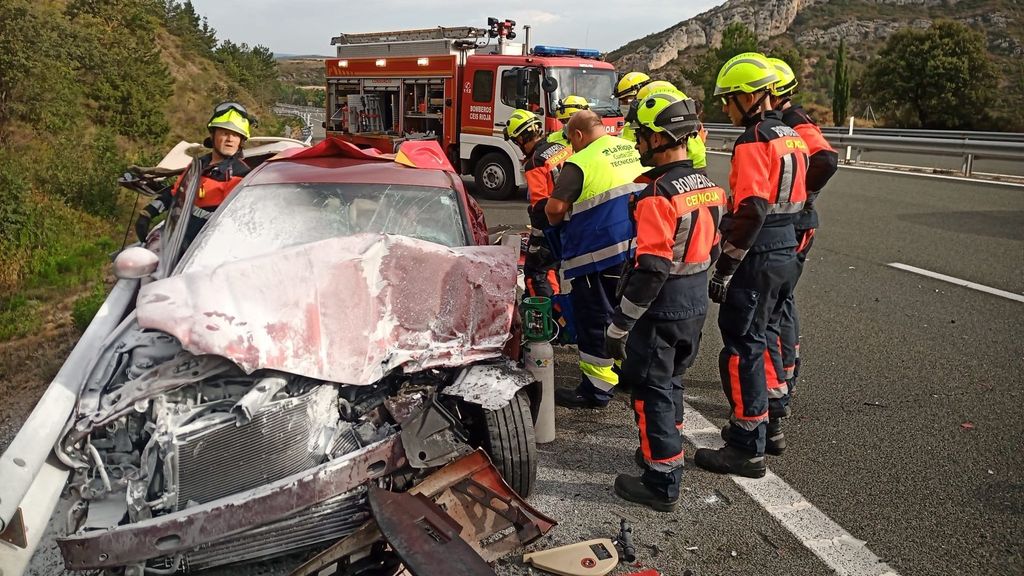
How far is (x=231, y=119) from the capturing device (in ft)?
16.8

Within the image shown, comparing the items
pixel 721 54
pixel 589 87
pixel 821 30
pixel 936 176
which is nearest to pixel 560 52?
pixel 589 87

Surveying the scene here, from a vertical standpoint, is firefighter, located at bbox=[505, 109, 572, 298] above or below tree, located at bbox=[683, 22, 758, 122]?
below

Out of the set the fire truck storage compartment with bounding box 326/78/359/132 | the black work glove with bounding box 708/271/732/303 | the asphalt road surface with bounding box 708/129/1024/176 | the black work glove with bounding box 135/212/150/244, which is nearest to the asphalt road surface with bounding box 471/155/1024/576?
the black work glove with bounding box 708/271/732/303

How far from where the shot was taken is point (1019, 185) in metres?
11.7

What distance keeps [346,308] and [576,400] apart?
6.46 ft

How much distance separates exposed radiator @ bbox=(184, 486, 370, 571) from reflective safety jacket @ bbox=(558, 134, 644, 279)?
2213 mm

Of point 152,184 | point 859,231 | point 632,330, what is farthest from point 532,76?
point 632,330

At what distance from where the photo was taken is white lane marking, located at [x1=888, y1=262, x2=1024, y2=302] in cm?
620

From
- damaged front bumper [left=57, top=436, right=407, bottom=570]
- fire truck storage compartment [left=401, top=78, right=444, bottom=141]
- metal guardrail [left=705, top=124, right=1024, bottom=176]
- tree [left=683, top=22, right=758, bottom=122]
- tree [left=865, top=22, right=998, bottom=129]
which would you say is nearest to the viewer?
damaged front bumper [left=57, top=436, right=407, bottom=570]

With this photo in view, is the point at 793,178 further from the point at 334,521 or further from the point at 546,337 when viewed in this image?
the point at 334,521

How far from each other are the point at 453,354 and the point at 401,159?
72.0 inches

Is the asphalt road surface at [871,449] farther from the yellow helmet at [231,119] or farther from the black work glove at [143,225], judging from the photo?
Result: the black work glove at [143,225]

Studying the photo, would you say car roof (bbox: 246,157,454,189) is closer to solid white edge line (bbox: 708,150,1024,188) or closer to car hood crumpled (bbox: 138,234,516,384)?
car hood crumpled (bbox: 138,234,516,384)

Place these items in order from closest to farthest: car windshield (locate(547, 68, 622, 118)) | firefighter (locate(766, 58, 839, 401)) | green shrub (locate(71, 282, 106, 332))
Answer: firefighter (locate(766, 58, 839, 401)), green shrub (locate(71, 282, 106, 332)), car windshield (locate(547, 68, 622, 118))
